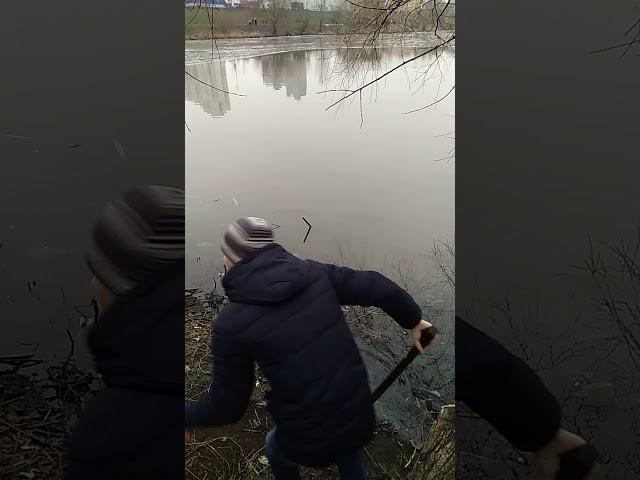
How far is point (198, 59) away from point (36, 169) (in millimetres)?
699

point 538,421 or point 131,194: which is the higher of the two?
point 131,194

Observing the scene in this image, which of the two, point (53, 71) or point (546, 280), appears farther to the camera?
point (546, 280)

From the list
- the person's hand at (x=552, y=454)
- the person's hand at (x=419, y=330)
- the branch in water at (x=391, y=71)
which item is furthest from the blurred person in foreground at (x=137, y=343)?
the person's hand at (x=552, y=454)

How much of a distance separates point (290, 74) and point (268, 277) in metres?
0.75

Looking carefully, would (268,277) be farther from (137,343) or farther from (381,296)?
(137,343)

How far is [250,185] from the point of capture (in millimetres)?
2098

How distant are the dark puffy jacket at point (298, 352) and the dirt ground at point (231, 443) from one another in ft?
0.12

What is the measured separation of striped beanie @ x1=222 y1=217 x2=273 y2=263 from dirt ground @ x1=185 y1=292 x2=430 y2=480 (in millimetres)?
189

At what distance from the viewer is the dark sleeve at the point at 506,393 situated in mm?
2176

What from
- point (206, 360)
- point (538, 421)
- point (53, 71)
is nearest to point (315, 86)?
point (53, 71)

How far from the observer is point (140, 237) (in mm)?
2051

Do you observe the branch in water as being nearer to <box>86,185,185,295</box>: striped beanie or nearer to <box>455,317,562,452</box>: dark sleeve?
<box>86,185,185,295</box>: striped beanie

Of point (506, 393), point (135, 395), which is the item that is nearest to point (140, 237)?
point (135, 395)

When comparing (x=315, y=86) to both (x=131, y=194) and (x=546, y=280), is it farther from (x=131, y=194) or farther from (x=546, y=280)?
(x=546, y=280)
